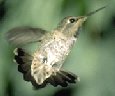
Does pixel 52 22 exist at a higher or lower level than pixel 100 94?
higher

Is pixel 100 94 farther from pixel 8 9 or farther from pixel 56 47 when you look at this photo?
pixel 56 47

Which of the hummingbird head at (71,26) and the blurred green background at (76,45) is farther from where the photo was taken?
the blurred green background at (76,45)

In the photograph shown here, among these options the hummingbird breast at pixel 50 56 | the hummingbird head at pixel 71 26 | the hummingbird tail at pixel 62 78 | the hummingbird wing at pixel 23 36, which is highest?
the hummingbird head at pixel 71 26

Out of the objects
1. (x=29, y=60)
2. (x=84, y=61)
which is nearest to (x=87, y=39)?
(x=84, y=61)

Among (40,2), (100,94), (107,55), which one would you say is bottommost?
(100,94)
